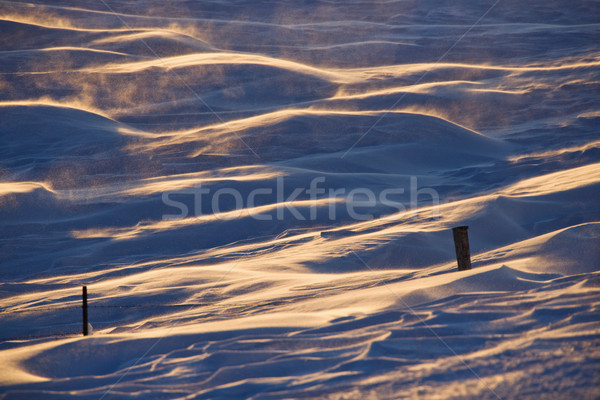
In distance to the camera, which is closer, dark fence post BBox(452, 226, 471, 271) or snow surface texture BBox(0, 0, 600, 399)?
snow surface texture BBox(0, 0, 600, 399)

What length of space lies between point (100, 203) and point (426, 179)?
5.12m

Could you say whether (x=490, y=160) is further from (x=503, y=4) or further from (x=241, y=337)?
(x=503, y=4)

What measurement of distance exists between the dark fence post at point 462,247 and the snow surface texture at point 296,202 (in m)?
0.17

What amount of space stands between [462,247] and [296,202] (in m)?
3.77

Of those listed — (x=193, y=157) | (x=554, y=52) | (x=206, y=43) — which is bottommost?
(x=193, y=157)

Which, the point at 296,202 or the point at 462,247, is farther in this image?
the point at 296,202

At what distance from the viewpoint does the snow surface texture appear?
3.48m

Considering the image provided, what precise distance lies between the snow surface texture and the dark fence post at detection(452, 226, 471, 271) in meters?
0.17

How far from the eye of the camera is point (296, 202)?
8.54 metres

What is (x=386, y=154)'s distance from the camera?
10391mm

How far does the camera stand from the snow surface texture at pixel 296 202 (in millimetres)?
3484

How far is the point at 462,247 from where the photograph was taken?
509 centimetres

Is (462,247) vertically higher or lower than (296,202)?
lower

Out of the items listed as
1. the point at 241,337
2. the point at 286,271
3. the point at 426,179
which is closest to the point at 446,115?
the point at 426,179
